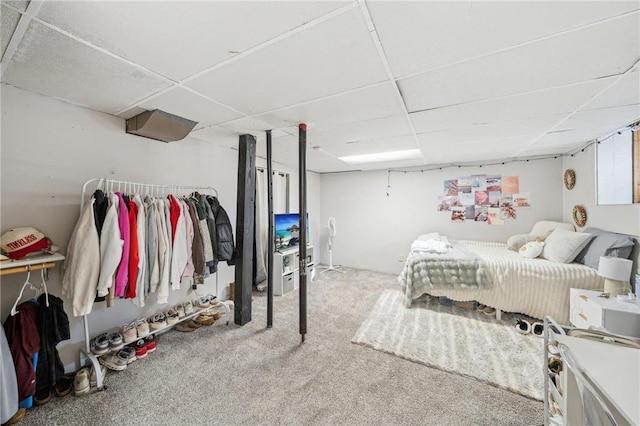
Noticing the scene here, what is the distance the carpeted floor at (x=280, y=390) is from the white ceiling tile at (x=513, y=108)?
2185mm

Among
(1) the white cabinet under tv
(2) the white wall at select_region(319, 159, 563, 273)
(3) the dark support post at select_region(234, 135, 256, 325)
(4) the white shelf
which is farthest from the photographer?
(2) the white wall at select_region(319, 159, 563, 273)

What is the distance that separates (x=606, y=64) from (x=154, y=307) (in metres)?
4.03

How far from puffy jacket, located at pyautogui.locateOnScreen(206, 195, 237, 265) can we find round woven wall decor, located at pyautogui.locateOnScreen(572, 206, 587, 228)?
4.45 metres

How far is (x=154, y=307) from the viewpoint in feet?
8.09

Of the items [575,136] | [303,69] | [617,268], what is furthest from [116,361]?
[575,136]

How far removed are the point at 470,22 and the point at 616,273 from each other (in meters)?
2.56

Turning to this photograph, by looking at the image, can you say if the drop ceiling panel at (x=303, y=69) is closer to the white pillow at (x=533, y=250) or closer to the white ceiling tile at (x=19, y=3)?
the white ceiling tile at (x=19, y=3)

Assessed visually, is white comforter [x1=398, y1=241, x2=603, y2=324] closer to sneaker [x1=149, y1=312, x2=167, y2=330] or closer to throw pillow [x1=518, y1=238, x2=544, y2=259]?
throw pillow [x1=518, y1=238, x2=544, y2=259]

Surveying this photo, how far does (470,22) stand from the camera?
3.41 feet

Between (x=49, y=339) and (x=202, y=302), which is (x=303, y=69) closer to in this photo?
(x=49, y=339)

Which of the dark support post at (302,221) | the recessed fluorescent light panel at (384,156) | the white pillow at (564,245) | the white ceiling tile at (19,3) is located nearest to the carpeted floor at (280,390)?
the dark support post at (302,221)

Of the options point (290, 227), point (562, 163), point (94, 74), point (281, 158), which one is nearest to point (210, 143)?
point (281, 158)

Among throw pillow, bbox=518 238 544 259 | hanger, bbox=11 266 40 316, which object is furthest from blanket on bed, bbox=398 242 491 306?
hanger, bbox=11 266 40 316

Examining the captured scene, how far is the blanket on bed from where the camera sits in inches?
114
